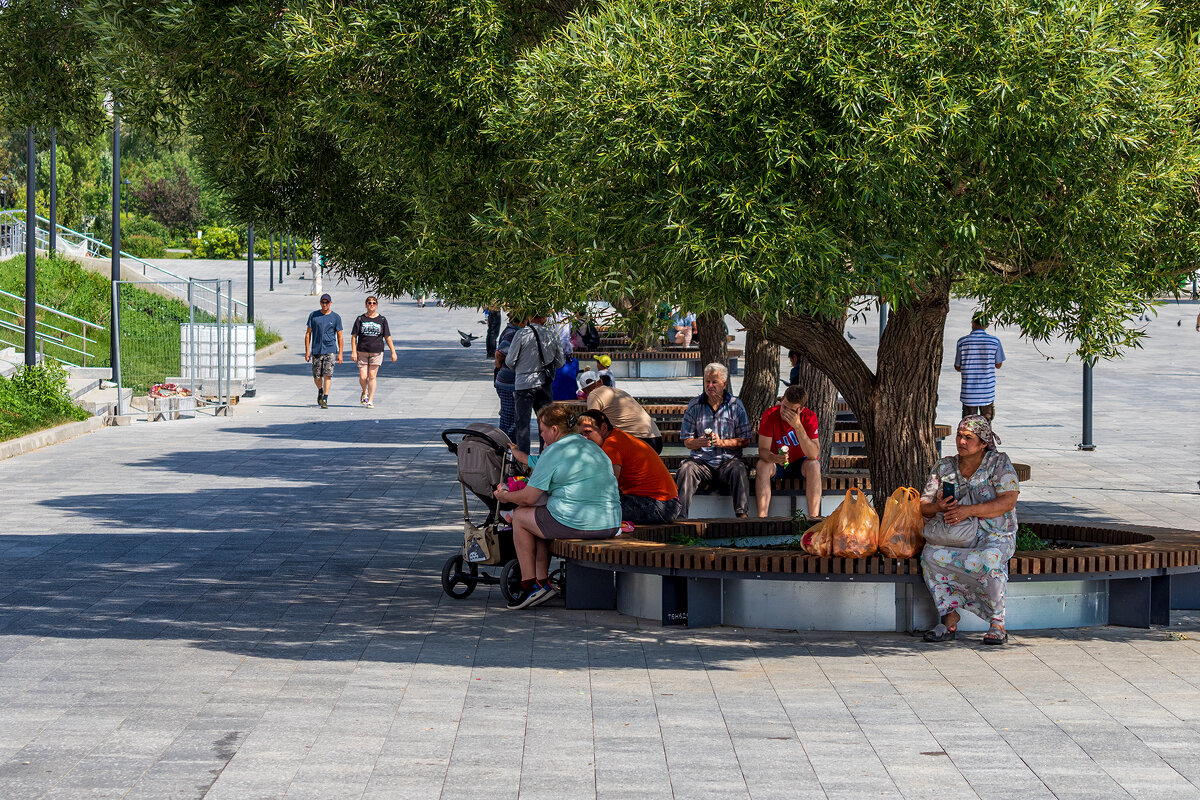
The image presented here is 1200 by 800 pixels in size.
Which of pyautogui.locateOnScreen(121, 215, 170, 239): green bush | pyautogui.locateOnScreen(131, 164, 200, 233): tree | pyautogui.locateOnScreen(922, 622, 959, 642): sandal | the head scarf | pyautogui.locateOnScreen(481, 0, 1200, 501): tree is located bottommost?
pyautogui.locateOnScreen(922, 622, 959, 642): sandal

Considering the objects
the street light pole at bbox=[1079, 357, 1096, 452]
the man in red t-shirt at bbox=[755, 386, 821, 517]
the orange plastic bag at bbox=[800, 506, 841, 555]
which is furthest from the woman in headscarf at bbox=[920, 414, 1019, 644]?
the street light pole at bbox=[1079, 357, 1096, 452]

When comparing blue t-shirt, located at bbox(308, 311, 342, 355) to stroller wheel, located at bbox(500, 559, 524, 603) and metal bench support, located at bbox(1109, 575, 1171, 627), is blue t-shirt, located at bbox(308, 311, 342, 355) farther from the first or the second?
metal bench support, located at bbox(1109, 575, 1171, 627)

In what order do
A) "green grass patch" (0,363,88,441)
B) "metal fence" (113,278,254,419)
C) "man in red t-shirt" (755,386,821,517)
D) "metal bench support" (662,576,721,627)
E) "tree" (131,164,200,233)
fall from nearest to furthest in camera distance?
"metal bench support" (662,576,721,627), "man in red t-shirt" (755,386,821,517), "green grass patch" (0,363,88,441), "metal fence" (113,278,254,419), "tree" (131,164,200,233)

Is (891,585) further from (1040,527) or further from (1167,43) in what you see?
(1167,43)

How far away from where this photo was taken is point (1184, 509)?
40.7 feet

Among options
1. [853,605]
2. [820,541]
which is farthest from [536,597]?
[853,605]

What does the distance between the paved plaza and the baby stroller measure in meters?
0.17

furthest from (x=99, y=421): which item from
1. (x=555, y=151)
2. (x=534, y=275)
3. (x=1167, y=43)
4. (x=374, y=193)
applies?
(x=1167, y=43)

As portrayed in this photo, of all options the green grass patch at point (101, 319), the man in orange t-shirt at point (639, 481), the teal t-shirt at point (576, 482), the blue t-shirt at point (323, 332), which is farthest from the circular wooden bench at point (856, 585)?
the green grass patch at point (101, 319)

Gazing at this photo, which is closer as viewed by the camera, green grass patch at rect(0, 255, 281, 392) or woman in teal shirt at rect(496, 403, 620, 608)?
woman in teal shirt at rect(496, 403, 620, 608)

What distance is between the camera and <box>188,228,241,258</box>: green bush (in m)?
75.3

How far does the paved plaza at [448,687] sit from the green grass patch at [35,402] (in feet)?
17.6

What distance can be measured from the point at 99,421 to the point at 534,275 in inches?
527

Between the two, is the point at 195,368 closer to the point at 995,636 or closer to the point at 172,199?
the point at 995,636
